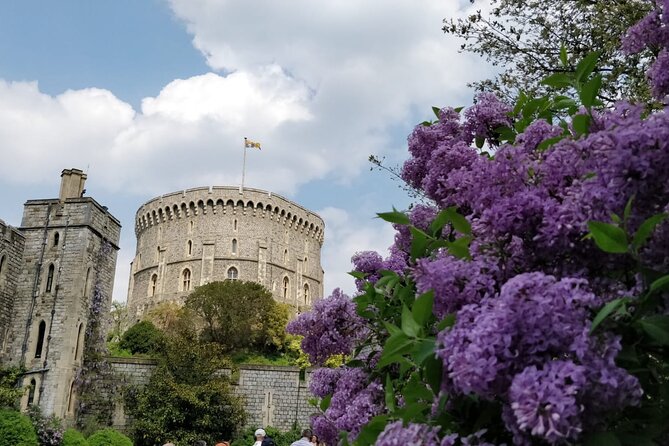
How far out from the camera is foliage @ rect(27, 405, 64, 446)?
66.0 ft

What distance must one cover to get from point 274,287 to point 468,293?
5218cm

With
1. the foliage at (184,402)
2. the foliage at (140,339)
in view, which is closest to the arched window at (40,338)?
the foliage at (184,402)

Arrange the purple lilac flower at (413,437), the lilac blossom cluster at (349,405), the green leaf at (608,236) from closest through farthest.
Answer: the green leaf at (608,236) → the purple lilac flower at (413,437) → the lilac blossom cluster at (349,405)

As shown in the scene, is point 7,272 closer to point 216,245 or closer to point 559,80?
point 559,80

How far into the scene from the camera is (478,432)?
1.94m

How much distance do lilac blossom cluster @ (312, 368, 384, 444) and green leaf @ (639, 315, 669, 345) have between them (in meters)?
1.77

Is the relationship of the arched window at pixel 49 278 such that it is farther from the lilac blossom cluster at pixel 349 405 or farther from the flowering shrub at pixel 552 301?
the flowering shrub at pixel 552 301

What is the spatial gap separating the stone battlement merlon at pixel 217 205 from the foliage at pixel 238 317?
13.6 m

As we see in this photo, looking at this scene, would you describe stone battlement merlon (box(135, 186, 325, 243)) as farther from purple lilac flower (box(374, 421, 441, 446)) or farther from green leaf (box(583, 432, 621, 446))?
green leaf (box(583, 432, 621, 446))

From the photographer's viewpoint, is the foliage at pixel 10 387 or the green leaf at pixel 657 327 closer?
the green leaf at pixel 657 327

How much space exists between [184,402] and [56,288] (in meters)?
7.00

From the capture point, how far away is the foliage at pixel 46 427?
2011cm

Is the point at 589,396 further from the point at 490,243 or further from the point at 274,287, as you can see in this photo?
the point at 274,287

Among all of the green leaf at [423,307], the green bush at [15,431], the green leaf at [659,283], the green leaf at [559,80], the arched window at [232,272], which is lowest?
the green bush at [15,431]
